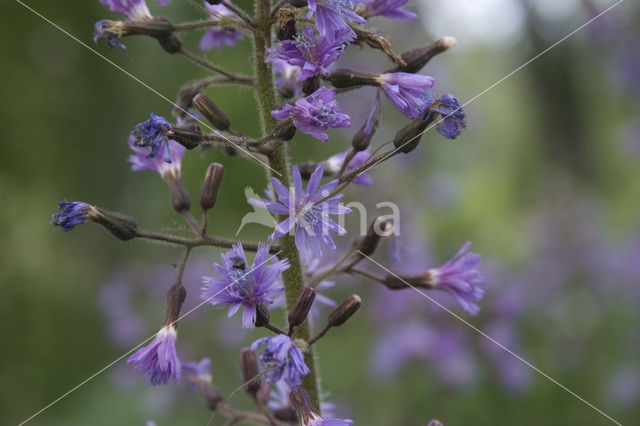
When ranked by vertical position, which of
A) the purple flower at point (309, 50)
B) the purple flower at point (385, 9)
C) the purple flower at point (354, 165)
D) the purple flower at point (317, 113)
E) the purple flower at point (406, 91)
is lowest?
the purple flower at point (354, 165)

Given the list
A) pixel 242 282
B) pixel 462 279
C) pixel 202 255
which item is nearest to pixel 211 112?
pixel 242 282

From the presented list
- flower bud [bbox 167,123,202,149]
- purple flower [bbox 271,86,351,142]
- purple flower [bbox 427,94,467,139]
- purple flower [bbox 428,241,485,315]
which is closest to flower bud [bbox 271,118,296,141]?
purple flower [bbox 271,86,351,142]

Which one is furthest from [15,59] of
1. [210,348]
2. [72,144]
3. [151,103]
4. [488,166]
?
[488,166]

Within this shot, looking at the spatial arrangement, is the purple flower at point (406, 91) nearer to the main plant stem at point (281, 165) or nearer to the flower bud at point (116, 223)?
the main plant stem at point (281, 165)

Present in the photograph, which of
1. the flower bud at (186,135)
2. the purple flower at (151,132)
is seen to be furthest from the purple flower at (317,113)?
the purple flower at (151,132)

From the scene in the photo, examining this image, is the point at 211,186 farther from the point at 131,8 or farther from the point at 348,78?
the point at 131,8

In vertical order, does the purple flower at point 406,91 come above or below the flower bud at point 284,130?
above
